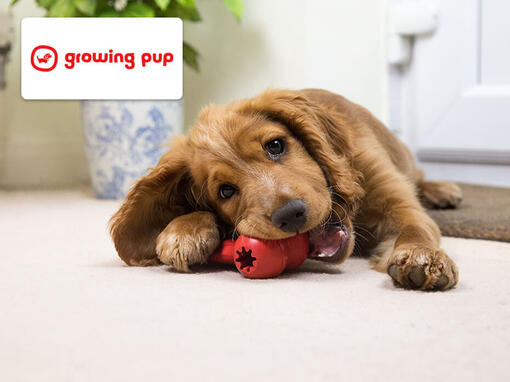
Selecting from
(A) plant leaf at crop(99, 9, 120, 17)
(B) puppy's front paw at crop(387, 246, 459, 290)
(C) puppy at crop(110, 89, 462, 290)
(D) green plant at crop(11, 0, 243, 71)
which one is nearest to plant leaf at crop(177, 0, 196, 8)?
(D) green plant at crop(11, 0, 243, 71)

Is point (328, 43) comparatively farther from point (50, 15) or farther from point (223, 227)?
point (223, 227)

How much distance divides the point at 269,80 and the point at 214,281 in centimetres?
253

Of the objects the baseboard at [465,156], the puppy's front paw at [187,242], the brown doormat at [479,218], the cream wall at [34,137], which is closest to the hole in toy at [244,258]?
the puppy's front paw at [187,242]

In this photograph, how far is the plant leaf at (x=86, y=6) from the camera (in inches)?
125

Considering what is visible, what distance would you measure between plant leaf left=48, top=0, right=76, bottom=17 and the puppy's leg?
200 centimetres

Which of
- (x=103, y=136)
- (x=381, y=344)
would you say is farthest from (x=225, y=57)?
(x=381, y=344)

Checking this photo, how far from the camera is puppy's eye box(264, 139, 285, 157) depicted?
1687 millimetres

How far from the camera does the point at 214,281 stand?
158cm

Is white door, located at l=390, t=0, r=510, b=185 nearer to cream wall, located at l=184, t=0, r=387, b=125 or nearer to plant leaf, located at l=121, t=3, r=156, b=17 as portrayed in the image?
cream wall, located at l=184, t=0, r=387, b=125

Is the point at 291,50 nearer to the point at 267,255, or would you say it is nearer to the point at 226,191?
the point at 226,191

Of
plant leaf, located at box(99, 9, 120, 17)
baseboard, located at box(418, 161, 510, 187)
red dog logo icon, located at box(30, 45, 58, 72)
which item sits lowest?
baseboard, located at box(418, 161, 510, 187)

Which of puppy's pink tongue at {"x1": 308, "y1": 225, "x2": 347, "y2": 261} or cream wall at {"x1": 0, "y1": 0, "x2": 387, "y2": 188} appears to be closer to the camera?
puppy's pink tongue at {"x1": 308, "y1": 225, "x2": 347, "y2": 261}

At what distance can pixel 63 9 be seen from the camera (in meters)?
3.22

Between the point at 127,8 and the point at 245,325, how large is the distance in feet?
8.00
